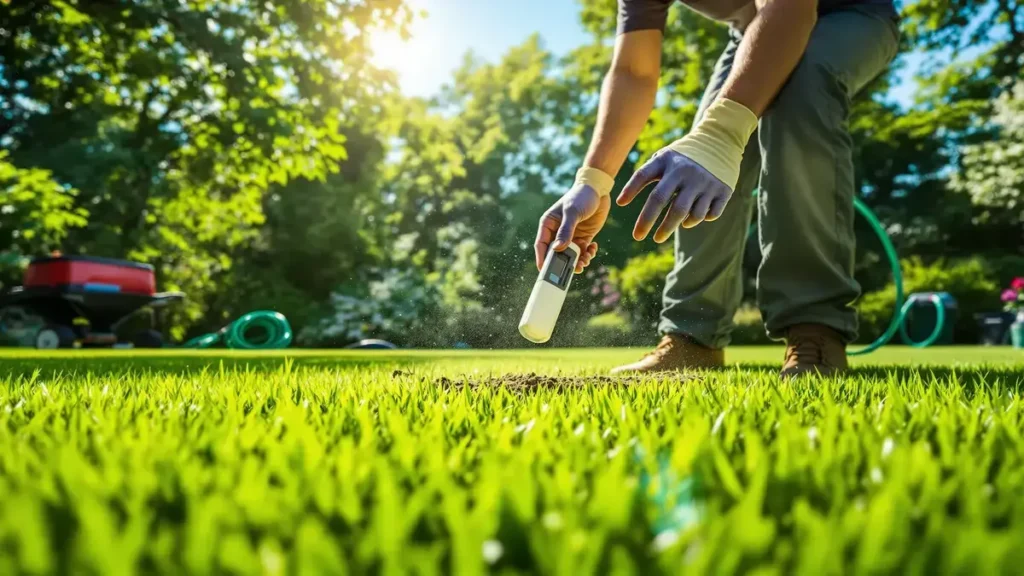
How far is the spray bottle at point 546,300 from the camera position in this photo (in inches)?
92.1

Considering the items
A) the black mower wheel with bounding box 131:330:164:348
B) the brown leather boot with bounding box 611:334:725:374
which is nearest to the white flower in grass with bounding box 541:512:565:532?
the brown leather boot with bounding box 611:334:725:374

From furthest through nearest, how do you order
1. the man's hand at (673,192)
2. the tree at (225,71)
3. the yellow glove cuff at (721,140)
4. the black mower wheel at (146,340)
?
1. the black mower wheel at (146,340)
2. the tree at (225,71)
3. the yellow glove cuff at (721,140)
4. the man's hand at (673,192)

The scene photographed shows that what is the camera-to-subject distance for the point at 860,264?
22.5 metres

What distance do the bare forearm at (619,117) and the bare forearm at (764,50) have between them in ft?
1.94

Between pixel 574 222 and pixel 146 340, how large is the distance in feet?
41.4

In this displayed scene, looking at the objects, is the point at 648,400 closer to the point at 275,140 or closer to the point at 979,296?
the point at 275,140

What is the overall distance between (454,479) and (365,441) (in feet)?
0.66

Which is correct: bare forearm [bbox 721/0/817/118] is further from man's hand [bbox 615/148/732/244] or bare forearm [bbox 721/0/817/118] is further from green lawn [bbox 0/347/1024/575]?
green lawn [bbox 0/347/1024/575]

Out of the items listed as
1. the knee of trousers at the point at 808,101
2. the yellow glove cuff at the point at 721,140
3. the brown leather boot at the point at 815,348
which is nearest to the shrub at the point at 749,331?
the brown leather boot at the point at 815,348

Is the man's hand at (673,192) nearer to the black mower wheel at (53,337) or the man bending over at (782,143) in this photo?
the man bending over at (782,143)

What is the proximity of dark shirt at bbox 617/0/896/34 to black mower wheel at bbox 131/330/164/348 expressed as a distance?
1214 cm

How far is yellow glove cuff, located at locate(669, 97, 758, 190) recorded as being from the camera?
6.64ft

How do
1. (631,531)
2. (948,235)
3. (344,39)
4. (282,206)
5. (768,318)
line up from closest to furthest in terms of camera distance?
(631,531) < (768,318) < (344,39) < (282,206) < (948,235)

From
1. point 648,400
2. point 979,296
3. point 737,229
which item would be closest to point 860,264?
point 979,296
